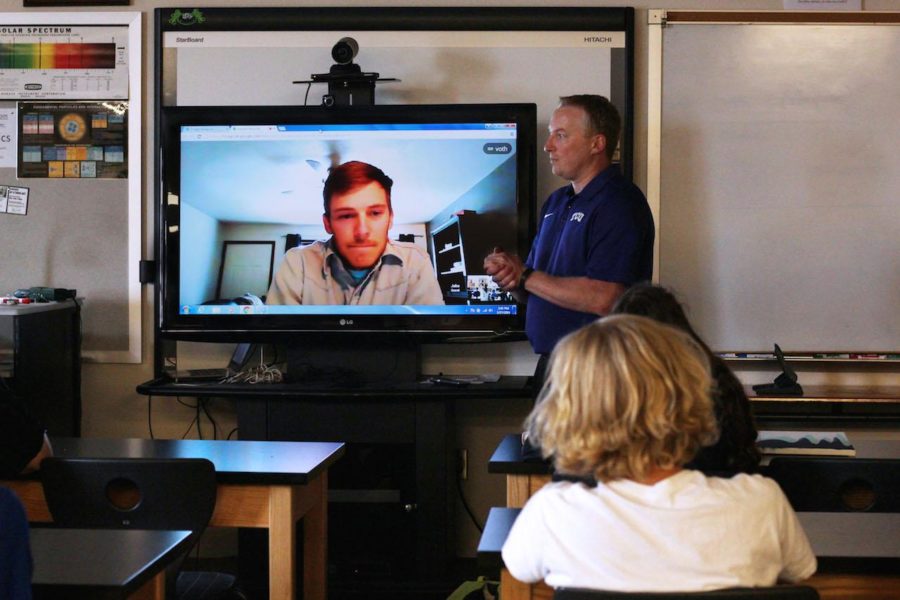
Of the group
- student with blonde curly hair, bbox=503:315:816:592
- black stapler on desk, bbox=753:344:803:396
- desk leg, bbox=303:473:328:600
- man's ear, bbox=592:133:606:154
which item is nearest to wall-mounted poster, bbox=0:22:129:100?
man's ear, bbox=592:133:606:154

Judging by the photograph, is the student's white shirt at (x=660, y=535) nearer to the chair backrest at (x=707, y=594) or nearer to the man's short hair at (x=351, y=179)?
the chair backrest at (x=707, y=594)

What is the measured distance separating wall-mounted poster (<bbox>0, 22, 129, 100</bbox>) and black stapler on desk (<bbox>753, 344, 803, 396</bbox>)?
8.69 feet

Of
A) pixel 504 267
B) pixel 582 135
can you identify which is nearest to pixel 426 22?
pixel 582 135

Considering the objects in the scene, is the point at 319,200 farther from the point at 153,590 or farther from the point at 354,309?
the point at 153,590

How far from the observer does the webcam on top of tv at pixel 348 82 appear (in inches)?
155

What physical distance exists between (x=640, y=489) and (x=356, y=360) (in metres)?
2.58

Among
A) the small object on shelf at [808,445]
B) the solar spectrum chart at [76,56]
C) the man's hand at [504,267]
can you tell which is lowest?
the small object on shelf at [808,445]

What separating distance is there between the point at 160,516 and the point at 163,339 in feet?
6.39

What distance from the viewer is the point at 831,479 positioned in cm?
214

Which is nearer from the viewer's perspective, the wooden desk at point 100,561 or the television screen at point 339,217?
the wooden desk at point 100,561

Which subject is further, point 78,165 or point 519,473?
point 78,165

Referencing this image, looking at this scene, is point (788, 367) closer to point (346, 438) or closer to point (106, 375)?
point (346, 438)

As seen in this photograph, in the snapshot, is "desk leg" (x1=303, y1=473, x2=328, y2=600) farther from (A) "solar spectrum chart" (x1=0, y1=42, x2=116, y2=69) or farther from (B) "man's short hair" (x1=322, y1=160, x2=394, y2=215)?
(A) "solar spectrum chart" (x1=0, y1=42, x2=116, y2=69)

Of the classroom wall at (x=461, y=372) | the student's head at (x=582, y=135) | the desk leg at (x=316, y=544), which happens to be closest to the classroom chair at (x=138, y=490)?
the desk leg at (x=316, y=544)
